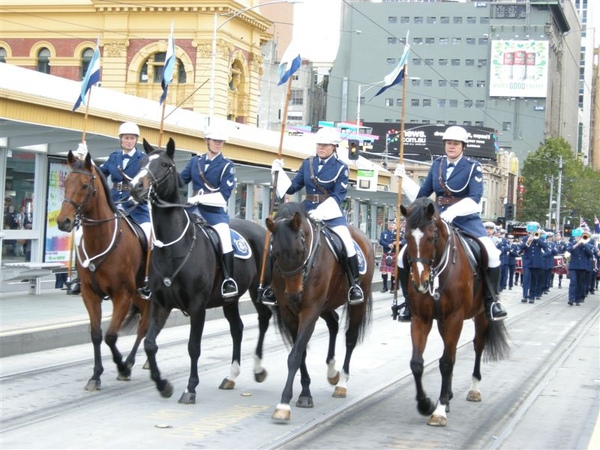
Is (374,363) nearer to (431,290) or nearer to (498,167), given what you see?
(431,290)

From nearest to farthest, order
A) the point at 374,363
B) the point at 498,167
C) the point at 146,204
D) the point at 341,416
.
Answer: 1. the point at 341,416
2. the point at 146,204
3. the point at 374,363
4. the point at 498,167

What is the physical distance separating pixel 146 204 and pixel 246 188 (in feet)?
63.5

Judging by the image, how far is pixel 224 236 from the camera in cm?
1169

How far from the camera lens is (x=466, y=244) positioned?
10703 millimetres

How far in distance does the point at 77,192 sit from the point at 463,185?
432cm

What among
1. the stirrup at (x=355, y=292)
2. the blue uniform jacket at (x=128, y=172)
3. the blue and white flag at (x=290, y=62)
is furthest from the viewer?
the blue and white flag at (x=290, y=62)

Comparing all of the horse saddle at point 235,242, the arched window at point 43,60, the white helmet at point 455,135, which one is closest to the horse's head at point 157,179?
the horse saddle at point 235,242

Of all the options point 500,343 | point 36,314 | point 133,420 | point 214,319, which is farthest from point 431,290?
point 214,319

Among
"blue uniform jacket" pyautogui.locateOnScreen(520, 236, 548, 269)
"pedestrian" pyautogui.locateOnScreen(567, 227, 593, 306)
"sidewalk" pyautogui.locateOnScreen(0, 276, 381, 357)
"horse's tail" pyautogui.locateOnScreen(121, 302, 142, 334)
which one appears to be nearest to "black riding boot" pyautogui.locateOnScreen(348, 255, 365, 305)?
"horse's tail" pyautogui.locateOnScreen(121, 302, 142, 334)

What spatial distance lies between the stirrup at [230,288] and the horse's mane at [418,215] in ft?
8.87

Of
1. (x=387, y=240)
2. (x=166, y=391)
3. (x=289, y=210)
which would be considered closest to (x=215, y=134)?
(x=289, y=210)

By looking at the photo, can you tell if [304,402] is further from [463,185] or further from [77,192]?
[77,192]

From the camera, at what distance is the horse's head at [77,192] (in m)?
11.2

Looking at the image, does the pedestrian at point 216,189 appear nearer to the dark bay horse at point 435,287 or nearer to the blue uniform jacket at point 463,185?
the dark bay horse at point 435,287
